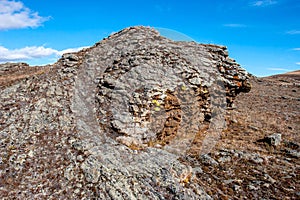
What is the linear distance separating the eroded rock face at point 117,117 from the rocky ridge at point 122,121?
2.0 inches

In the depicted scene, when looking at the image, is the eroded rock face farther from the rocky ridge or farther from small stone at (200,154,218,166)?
small stone at (200,154,218,166)

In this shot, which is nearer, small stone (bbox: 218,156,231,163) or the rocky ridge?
the rocky ridge

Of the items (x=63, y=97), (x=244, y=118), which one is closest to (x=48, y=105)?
(x=63, y=97)

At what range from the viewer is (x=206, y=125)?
17141mm

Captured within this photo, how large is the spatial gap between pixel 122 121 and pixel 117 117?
438 millimetres

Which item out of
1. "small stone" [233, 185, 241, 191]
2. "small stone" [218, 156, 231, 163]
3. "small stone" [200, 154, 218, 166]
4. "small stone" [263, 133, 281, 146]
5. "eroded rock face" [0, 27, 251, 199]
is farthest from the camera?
"small stone" [263, 133, 281, 146]

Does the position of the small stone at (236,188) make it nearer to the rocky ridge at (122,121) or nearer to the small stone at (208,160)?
the rocky ridge at (122,121)

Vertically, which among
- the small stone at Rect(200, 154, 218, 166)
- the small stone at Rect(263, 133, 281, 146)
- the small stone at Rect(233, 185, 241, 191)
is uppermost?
the small stone at Rect(263, 133, 281, 146)

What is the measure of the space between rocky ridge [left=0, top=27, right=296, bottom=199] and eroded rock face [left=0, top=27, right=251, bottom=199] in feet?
0.17

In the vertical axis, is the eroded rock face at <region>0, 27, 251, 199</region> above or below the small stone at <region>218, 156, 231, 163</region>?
above

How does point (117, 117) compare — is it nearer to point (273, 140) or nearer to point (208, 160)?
point (208, 160)

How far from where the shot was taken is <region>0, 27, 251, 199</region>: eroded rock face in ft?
30.5

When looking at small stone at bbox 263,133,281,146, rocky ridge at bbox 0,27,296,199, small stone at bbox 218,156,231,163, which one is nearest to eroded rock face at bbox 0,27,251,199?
rocky ridge at bbox 0,27,296,199

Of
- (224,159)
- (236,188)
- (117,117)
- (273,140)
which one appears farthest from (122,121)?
(273,140)
